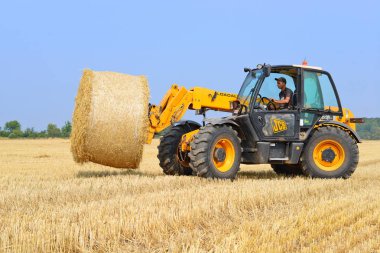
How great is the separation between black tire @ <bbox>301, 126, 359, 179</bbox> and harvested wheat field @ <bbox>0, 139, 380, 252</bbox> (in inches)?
72.2

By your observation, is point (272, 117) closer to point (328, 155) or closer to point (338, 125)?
point (328, 155)

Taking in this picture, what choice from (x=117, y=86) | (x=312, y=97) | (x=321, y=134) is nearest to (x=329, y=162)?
(x=321, y=134)

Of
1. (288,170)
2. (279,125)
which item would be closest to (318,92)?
(279,125)

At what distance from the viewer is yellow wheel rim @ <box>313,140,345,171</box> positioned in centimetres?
969

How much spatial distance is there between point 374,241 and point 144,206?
95.2 inches

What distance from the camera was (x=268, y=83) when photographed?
9445 mm

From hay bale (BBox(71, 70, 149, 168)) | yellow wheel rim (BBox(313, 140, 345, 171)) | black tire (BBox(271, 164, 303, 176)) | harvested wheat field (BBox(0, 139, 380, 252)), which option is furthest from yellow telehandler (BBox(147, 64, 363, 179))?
harvested wheat field (BBox(0, 139, 380, 252))

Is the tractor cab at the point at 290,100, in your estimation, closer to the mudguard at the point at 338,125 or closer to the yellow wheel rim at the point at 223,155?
the mudguard at the point at 338,125

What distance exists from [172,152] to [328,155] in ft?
10.1

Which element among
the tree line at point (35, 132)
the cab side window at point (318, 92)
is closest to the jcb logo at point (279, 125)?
the cab side window at point (318, 92)

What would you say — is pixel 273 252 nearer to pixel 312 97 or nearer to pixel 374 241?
pixel 374 241

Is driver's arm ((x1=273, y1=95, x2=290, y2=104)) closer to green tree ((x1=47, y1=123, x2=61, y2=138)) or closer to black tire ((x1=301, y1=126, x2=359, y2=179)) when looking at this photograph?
black tire ((x1=301, y1=126, x2=359, y2=179))

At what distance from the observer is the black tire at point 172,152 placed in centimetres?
997

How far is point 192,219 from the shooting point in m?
5.12
